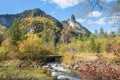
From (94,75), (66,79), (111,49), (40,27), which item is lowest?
(66,79)

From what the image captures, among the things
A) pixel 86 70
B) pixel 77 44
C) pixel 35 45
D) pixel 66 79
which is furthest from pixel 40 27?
pixel 86 70

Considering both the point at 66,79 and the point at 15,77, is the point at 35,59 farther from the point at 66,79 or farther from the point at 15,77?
the point at 15,77

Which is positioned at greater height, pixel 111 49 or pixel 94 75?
pixel 111 49

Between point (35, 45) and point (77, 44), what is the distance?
4255cm

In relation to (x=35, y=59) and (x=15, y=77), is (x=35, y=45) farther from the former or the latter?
(x=15, y=77)

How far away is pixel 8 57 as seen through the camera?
4062 cm

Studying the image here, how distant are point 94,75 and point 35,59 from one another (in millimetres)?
35899

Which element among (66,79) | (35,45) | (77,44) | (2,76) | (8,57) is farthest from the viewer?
(77,44)

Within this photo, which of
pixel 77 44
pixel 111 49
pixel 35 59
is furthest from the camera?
pixel 77 44

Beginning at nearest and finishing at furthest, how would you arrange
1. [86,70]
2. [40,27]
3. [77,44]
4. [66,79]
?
[86,70] → [66,79] → [77,44] → [40,27]

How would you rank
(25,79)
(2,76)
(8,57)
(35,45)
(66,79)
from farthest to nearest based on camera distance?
1. (35,45)
2. (8,57)
3. (66,79)
4. (25,79)
5. (2,76)

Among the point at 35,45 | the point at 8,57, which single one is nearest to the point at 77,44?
the point at 35,45

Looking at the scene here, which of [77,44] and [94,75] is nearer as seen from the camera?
[94,75]

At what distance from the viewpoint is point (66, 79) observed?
2355cm
